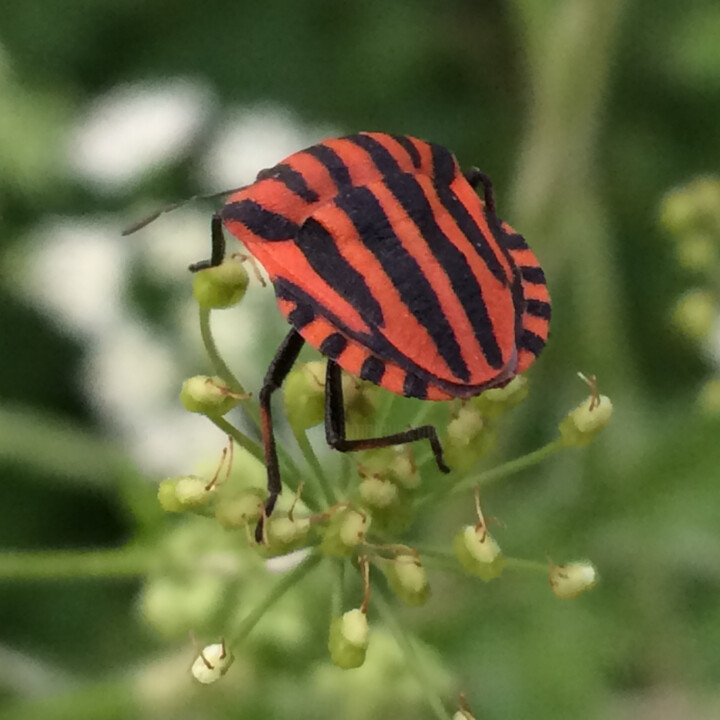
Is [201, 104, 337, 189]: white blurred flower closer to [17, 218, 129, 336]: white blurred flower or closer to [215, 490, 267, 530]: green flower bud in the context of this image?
[17, 218, 129, 336]: white blurred flower

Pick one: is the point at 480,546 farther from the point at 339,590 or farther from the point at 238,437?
the point at 238,437

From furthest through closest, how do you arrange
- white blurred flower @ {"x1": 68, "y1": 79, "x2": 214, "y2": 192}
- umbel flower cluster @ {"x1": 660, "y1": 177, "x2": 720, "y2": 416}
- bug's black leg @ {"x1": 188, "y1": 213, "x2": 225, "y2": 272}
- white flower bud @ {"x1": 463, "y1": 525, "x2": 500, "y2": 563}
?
1. white blurred flower @ {"x1": 68, "y1": 79, "x2": 214, "y2": 192}
2. umbel flower cluster @ {"x1": 660, "y1": 177, "x2": 720, "y2": 416}
3. bug's black leg @ {"x1": 188, "y1": 213, "x2": 225, "y2": 272}
4. white flower bud @ {"x1": 463, "y1": 525, "x2": 500, "y2": 563}

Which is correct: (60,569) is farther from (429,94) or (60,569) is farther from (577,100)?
(429,94)

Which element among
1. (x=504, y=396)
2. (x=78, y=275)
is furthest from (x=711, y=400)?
(x=78, y=275)

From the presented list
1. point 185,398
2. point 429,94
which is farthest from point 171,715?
point 429,94

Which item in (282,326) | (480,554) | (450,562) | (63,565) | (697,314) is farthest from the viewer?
(282,326)

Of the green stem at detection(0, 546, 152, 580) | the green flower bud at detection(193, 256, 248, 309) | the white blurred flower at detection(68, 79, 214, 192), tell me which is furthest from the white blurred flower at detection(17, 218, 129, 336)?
the green flower bud at detection(193, 256, 248, 309)

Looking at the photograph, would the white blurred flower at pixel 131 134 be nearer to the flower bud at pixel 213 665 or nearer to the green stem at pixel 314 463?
the green stem at pixel 314 463
